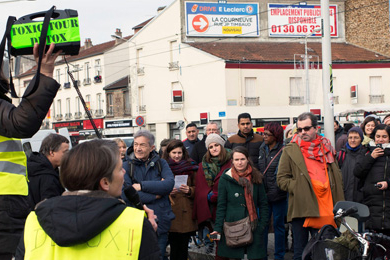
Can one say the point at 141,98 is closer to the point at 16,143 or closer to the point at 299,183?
the point at 299,183

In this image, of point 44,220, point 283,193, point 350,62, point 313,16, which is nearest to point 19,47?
point 44,220

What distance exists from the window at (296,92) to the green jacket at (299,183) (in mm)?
33408

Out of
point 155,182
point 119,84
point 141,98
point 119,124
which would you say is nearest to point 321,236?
point 155,182

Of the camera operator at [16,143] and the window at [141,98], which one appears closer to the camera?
the camera operator at [16,143]

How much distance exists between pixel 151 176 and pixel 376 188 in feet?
9.32

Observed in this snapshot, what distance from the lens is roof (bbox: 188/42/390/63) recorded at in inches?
1543

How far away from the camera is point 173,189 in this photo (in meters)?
7.54

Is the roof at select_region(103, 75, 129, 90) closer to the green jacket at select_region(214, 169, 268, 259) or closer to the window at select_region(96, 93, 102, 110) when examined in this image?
the window at select_region(96, 93, 102, 110)

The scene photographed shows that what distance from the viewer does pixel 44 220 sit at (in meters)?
2.27

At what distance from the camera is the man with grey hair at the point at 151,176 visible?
6.21 metres

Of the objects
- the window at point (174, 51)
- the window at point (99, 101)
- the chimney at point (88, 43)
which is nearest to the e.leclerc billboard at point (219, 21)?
the window at point (174, 51)

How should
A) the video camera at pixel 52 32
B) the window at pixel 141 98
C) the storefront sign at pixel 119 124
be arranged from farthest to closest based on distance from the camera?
the storefront sign at pixel 119 124, the window at pixel 141 98, the video camera at pixel 52 32

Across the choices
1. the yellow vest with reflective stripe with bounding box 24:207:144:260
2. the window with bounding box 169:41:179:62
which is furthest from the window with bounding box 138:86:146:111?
the yellow vest with reflective stripe with bounding box 24:207:144:260

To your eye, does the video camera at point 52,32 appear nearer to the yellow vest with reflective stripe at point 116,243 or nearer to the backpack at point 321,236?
the yellow vest with reflective stripe at point 116,243
